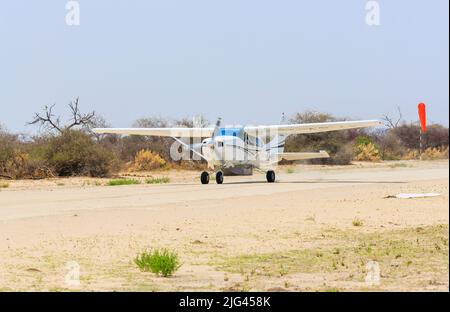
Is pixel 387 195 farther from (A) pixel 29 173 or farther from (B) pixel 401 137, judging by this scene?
(B) pixel 401 137

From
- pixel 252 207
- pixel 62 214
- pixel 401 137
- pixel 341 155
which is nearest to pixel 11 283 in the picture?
pixel 62 214

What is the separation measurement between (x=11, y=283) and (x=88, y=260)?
7.83 ft

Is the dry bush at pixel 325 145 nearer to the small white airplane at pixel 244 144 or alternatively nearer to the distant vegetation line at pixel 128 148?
the distant vegetation line at pixel 128 148

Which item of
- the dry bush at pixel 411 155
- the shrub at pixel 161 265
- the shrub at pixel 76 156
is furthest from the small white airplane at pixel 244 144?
the dry bush at pixel 411 155

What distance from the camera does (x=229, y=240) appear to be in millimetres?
16609

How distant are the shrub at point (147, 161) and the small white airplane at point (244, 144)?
11.2 m

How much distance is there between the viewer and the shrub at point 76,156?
42.6m

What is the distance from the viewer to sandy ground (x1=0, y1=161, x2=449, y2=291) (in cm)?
1177

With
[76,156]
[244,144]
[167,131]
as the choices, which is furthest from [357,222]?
[76,156]

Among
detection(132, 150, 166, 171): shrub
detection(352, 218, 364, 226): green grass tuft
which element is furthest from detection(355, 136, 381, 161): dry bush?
detection(352, 218, 364, 226): green grass tuft

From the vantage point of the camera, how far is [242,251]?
15070 mm

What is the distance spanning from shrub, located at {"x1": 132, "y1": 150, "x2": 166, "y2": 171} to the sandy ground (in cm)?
2407

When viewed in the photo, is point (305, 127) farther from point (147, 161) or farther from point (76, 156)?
point (147, 161)

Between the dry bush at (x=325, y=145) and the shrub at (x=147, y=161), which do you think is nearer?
the shrub at (x=147, y=161)
